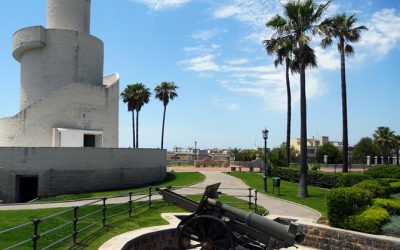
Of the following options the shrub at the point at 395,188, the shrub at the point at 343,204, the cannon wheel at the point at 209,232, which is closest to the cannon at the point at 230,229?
the cannon wheel at the point at 209,232

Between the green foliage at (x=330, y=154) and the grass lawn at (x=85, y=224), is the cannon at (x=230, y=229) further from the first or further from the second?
the green foliage at (x=330, y=154)

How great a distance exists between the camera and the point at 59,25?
30984 millimetres

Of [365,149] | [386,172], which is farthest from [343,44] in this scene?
[365,149]

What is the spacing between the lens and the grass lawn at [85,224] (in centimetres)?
980

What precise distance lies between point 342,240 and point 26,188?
67.0 ft

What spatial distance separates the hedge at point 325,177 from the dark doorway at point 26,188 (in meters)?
17.6

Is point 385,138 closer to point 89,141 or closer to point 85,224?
point 89,141

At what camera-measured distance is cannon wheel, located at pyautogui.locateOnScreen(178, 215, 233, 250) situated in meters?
8.70

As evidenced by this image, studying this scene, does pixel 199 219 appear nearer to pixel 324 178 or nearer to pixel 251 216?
pixel 251 216

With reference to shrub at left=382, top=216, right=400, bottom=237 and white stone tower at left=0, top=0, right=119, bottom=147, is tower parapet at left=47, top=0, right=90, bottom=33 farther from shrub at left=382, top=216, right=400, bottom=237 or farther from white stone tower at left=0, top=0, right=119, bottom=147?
shrub at left=382, top=216, right=400, bottom=237

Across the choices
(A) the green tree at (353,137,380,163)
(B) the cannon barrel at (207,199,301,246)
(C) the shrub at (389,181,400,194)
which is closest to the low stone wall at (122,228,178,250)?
(B) the cannon barrel at (207,199,301,246)

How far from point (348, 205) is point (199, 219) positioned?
5.45 metres

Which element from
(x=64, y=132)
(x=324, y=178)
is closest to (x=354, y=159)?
(x=324, y=178)

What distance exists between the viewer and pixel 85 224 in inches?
479
